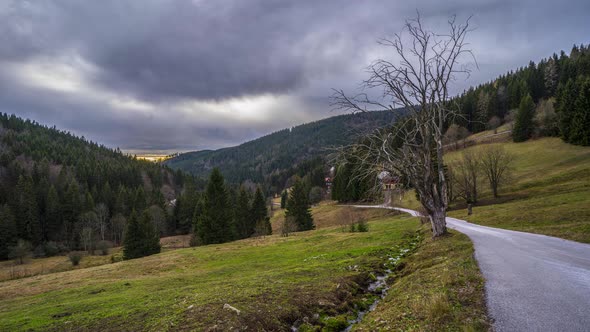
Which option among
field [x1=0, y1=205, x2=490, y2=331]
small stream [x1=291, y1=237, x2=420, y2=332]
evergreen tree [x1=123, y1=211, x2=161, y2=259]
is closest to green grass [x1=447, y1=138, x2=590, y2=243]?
small stream [x1=291, y1=237, x2=420, y2=332]

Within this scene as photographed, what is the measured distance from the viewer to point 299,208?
63125mm

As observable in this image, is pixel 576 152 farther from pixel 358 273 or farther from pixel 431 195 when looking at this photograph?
pixel 358 273

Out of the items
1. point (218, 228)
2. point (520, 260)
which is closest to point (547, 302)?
point (520, 260)

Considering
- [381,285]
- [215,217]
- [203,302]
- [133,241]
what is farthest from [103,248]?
[381,285]

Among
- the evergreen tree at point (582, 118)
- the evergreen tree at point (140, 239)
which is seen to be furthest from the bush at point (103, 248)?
the evergreen tree at point (582, 118)

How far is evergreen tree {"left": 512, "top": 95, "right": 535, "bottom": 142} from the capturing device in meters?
81.2

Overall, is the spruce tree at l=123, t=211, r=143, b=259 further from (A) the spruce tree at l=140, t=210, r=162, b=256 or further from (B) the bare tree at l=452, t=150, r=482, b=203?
(B) the bare tree at l=452, t=150, r=482, b=203

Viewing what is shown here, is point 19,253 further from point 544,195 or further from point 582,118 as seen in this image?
point 582,118

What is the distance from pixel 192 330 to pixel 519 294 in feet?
31.8

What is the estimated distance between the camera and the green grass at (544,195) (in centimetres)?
2347

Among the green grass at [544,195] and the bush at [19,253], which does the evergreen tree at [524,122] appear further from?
the bush at [19,253]

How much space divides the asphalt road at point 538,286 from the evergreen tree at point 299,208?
4856 cm

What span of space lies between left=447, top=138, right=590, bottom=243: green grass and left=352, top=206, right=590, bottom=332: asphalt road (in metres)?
5.66

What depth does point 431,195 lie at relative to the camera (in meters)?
19.9
